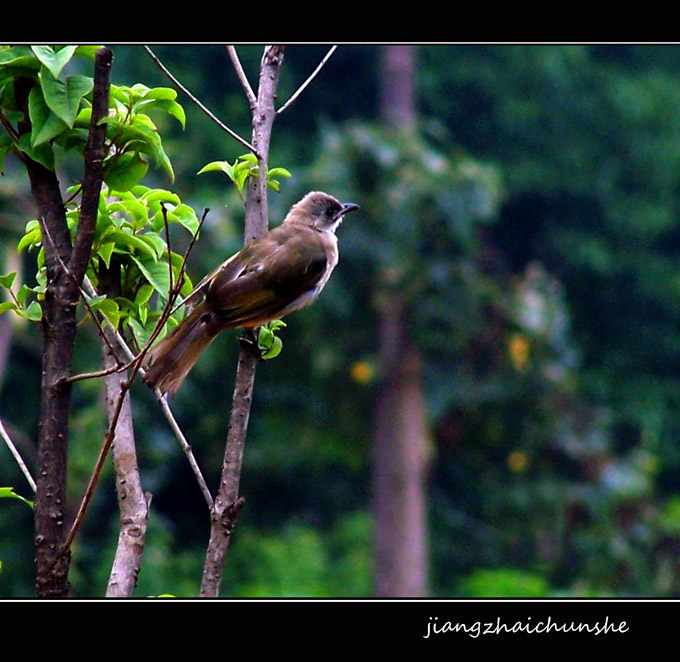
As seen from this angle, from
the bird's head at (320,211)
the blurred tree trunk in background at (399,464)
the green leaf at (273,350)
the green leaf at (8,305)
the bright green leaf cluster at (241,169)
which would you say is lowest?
the green leaf at (8,305)

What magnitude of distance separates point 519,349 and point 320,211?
34.5 feet

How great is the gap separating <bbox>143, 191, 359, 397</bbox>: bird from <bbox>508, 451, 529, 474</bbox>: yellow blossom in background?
11.5 meters

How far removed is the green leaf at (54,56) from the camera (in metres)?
2.01

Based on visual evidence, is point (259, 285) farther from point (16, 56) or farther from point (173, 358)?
point (16, 56)

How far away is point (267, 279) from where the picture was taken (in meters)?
4.15

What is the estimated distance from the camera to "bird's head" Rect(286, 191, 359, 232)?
16.5 feet

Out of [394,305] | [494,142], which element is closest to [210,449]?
[394,305]

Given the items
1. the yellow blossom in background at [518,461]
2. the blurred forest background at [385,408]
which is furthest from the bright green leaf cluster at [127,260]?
the yellow blossom in background at [518,461]

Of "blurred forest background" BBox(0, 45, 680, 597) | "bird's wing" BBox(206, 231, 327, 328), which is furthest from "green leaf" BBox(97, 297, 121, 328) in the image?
"blurred forest background" BBox(0, 45, 680, 597)

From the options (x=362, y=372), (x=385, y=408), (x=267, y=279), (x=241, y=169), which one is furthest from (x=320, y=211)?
(x=385, y=408)

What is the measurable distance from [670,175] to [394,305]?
35.6 ft

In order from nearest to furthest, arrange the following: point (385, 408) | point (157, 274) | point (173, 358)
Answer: point (157, 274), point (173, 358), point (385, 408)

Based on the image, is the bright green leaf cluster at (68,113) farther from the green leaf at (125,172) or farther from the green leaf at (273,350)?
the green leaf at (273,350)

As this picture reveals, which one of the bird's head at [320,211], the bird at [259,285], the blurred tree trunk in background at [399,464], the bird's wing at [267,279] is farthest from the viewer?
the blurred tree trunk in background at [399,464]
